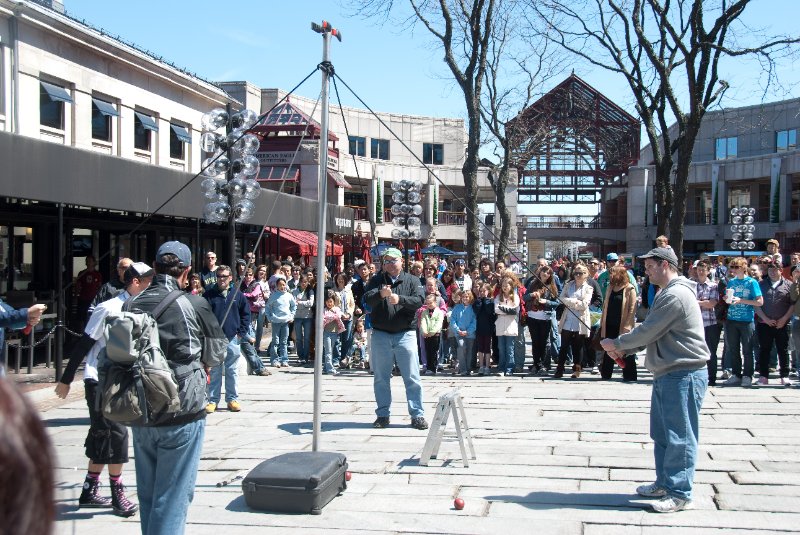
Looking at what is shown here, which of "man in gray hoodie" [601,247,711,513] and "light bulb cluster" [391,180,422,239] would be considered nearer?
"man in gray hoodie" [601,247,711,513]

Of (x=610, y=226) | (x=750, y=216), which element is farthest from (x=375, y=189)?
(x=750, y=216)

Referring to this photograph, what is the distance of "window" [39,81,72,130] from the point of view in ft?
71.1

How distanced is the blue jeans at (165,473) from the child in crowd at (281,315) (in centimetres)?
1041

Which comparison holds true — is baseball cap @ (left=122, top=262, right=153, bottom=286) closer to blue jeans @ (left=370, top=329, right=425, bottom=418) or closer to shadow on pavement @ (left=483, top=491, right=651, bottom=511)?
shadow on pavement @ (left=483, top=491, right=651, bottom=511)

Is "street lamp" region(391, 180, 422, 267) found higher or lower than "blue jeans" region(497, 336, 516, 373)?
higher

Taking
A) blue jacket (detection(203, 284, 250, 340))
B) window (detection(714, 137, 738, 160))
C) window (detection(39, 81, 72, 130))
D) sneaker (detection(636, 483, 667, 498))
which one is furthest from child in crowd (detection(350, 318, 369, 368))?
window (detection(714, 137, 738, 160))

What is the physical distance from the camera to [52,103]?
22203mm

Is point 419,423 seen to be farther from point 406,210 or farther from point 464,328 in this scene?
point 406,210

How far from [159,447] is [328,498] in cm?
216

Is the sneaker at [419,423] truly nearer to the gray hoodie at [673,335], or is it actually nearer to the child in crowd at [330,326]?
the gray hoodie at [673,335]

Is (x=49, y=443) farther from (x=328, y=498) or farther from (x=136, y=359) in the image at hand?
(x=328, y=498)

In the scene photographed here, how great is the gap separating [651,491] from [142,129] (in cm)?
2369

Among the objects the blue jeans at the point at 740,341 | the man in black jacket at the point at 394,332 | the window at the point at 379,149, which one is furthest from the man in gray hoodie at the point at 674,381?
the window at the point at 379,149

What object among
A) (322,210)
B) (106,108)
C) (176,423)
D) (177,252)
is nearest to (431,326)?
(322,210)
